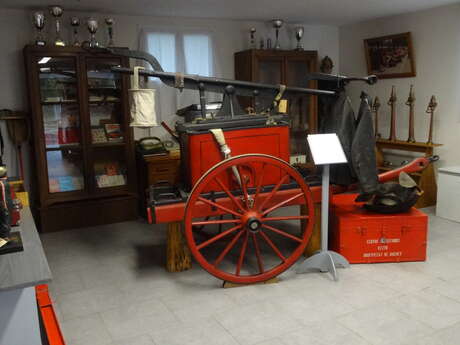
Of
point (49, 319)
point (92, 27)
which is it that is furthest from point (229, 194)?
point (92, 27)

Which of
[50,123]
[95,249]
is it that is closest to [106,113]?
[50,123]

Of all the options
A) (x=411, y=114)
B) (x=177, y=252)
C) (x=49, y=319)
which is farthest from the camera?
(x=411, y=114)

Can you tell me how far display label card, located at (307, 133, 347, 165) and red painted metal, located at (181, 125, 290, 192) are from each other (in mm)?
287

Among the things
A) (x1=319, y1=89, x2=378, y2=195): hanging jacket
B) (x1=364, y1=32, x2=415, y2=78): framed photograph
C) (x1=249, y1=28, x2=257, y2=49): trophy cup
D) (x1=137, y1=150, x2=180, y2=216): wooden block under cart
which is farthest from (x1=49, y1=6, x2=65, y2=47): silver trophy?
(x1=364, y1=32, x2=415, y2=78): framed photograph

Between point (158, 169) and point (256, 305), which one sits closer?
point (256, 305)

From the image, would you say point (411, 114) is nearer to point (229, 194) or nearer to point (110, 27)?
point (229, 194)

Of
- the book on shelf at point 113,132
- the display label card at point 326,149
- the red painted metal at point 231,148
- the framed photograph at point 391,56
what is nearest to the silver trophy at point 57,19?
the book on shelf at point 113,132

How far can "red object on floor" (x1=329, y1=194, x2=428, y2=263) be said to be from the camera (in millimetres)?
3590

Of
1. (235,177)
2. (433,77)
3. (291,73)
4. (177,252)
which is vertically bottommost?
(177,252)

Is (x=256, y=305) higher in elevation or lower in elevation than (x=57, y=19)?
lower

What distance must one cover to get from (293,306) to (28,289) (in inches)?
67.5

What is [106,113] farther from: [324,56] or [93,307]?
[324,56]

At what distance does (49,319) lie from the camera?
238cm

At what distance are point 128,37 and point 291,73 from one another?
6.88 ft
